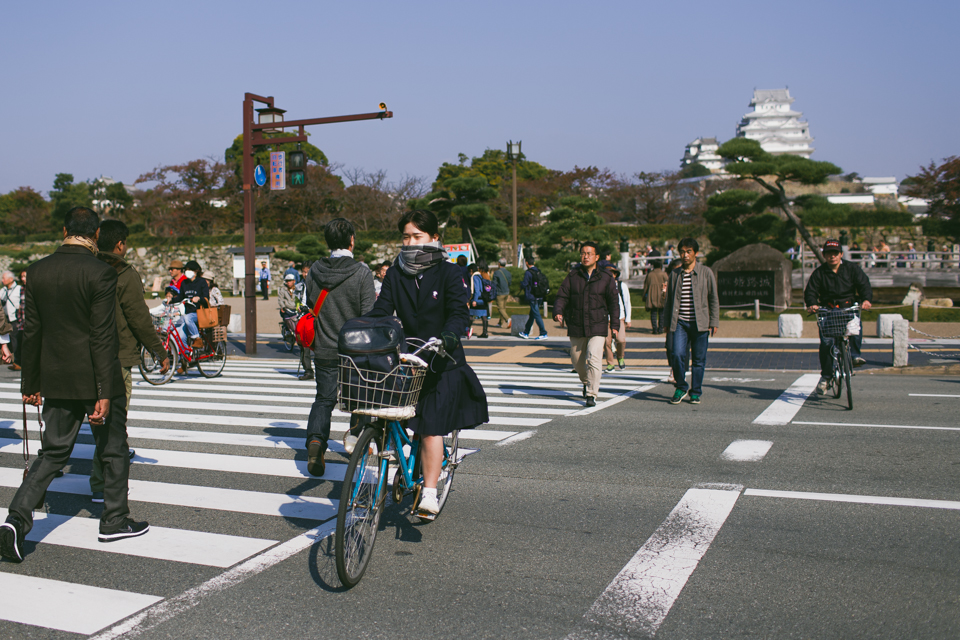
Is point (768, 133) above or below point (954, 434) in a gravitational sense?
above

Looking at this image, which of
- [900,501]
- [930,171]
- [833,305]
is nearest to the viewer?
[900,501]

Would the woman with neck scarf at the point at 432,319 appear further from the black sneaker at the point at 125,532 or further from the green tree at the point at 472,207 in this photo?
the green tree at the point at 472,207

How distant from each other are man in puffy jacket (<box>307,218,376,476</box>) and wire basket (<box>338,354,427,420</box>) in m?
1.91

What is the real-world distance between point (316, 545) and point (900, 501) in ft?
11.9

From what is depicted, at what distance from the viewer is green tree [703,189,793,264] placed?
28469 mm

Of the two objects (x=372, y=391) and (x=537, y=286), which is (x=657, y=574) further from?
(x=537, y=286)

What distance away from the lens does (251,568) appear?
3705 mm

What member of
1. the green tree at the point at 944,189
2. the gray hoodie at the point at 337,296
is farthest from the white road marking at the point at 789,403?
the green tree at the point at 944,189

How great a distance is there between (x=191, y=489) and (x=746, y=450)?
4.39 metres

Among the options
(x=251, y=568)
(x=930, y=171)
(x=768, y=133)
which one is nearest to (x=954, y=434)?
(x=251, y=568)

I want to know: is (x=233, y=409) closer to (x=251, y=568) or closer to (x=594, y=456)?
(x=594, y=456)

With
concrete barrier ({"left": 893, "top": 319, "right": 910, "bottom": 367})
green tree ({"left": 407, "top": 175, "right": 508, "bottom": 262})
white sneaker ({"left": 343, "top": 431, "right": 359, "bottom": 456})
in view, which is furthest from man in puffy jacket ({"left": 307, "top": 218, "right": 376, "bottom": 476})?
green tree ({"left": 407, "top": 175, "right": 508, "bottom": 262})

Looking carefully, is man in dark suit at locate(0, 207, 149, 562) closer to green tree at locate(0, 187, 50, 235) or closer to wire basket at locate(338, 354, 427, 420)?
wire basket at locate(338, 354, 427, 420)

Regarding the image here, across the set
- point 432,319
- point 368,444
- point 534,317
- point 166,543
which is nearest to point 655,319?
point 534,317
